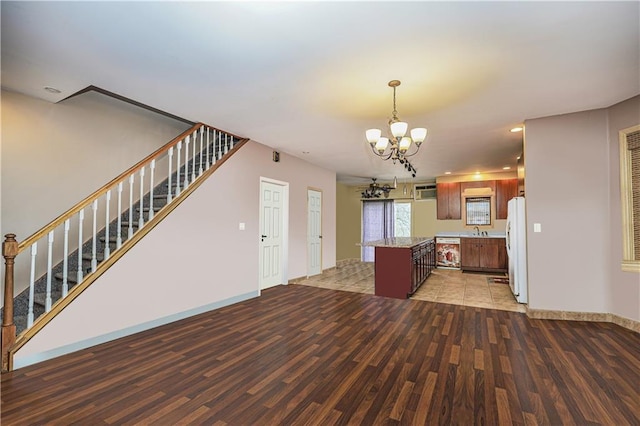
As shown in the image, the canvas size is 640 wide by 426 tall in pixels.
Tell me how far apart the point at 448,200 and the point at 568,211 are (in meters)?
4.64

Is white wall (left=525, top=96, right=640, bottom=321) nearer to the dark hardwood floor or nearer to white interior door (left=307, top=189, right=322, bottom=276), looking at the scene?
the dark hardwood floor

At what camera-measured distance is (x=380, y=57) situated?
252 cm

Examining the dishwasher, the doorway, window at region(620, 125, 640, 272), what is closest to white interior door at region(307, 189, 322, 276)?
the doorway

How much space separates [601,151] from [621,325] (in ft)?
7.12

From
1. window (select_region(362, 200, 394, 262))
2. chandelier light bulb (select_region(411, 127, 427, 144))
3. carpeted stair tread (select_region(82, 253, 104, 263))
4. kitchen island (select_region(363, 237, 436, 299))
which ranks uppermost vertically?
chandelier light bulb (select_region(411, 127, 427, 144))

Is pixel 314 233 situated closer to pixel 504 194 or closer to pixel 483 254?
pixel 483 254

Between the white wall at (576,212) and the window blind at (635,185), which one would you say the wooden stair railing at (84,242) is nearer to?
the white wall at (576,212)

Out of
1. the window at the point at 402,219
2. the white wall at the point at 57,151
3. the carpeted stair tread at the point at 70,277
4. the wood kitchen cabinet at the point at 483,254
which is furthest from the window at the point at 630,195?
the white wall at the point at 57,151

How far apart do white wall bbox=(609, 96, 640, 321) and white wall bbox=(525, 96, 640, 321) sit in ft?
0.03

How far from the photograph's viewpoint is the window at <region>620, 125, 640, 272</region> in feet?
11.5

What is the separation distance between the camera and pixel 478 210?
826 centimetres

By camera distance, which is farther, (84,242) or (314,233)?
(314,233)

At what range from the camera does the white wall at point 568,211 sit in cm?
383

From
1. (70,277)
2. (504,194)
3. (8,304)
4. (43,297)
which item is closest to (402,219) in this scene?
(504,194)
